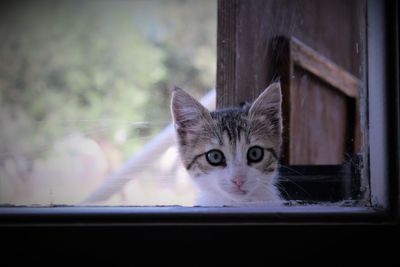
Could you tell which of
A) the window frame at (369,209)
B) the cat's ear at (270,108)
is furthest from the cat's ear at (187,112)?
the window frame at (369,209)

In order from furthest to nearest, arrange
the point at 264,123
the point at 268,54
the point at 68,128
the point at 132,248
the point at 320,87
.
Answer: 1. the point at 320,87
2. the point at 264,123
3. the point at 268,54
4. the point at 68,128
5. the point at 132,248

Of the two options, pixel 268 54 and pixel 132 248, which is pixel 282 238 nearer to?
pixel 132 248

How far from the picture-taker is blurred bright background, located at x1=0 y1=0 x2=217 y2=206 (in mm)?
721

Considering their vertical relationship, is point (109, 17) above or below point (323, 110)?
above

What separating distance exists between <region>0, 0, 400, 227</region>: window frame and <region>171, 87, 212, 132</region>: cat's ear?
1.61 ft

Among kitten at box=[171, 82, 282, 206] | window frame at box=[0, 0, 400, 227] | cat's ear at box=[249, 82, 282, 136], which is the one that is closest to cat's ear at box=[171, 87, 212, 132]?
kitten at box=[171, 82, 282, 206]

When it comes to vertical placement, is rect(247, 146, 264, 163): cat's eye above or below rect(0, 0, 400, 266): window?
above

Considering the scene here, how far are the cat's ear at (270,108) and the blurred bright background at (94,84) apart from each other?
0.45ft

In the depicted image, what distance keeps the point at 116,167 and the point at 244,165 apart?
37 centimetres

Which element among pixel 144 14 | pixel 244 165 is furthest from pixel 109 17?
pixel 244 165

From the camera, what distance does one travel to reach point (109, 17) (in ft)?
2.59

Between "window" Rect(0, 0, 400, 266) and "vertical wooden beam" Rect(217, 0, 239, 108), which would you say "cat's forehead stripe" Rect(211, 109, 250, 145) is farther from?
"window" Rect(0, 0, 400, 266)

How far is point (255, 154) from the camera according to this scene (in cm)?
104

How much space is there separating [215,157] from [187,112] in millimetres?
153
